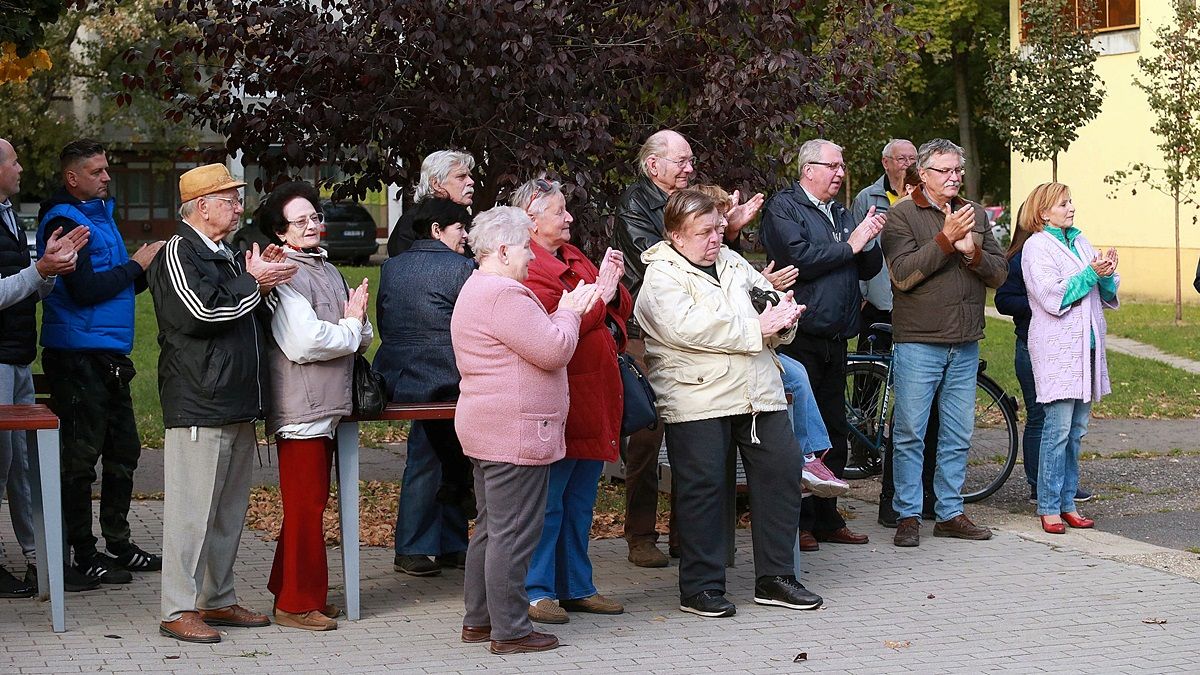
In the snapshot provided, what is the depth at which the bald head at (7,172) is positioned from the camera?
282 inches

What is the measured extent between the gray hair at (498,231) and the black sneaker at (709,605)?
1839 mm

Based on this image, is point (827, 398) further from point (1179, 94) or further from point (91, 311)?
point (1179, 94)

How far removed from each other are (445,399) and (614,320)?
34.0 inches

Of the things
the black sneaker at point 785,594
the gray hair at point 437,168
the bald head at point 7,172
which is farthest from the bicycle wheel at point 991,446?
the bald head at point 7,172

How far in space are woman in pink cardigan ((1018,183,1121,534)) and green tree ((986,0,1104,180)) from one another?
53.9 ft

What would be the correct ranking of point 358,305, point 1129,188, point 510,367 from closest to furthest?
point 510,367 → point 358,305 → point 1129,188

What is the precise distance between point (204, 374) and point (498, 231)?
129 centimetres

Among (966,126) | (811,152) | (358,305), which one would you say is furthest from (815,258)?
(966,126)

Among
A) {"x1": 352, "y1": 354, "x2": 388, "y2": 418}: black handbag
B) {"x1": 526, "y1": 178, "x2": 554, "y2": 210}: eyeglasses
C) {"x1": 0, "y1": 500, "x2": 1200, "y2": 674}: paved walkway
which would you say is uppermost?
{"x1": 526, "y1": 178, "x2": 554, "y2": 210}: eyeglasses

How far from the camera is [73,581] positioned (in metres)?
7.45

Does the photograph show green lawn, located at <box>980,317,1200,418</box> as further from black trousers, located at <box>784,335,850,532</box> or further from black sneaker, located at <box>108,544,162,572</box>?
black sneaker, located at <box>108,544,162,572</box>

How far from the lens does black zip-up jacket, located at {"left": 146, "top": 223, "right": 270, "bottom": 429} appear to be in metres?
6.22

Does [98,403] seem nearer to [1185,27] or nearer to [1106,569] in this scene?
[1106,569]

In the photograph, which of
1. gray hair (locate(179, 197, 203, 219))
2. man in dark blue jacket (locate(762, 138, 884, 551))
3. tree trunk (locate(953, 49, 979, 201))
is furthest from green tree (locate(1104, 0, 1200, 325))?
gray hair (locate(179, 197, 203, 219))
